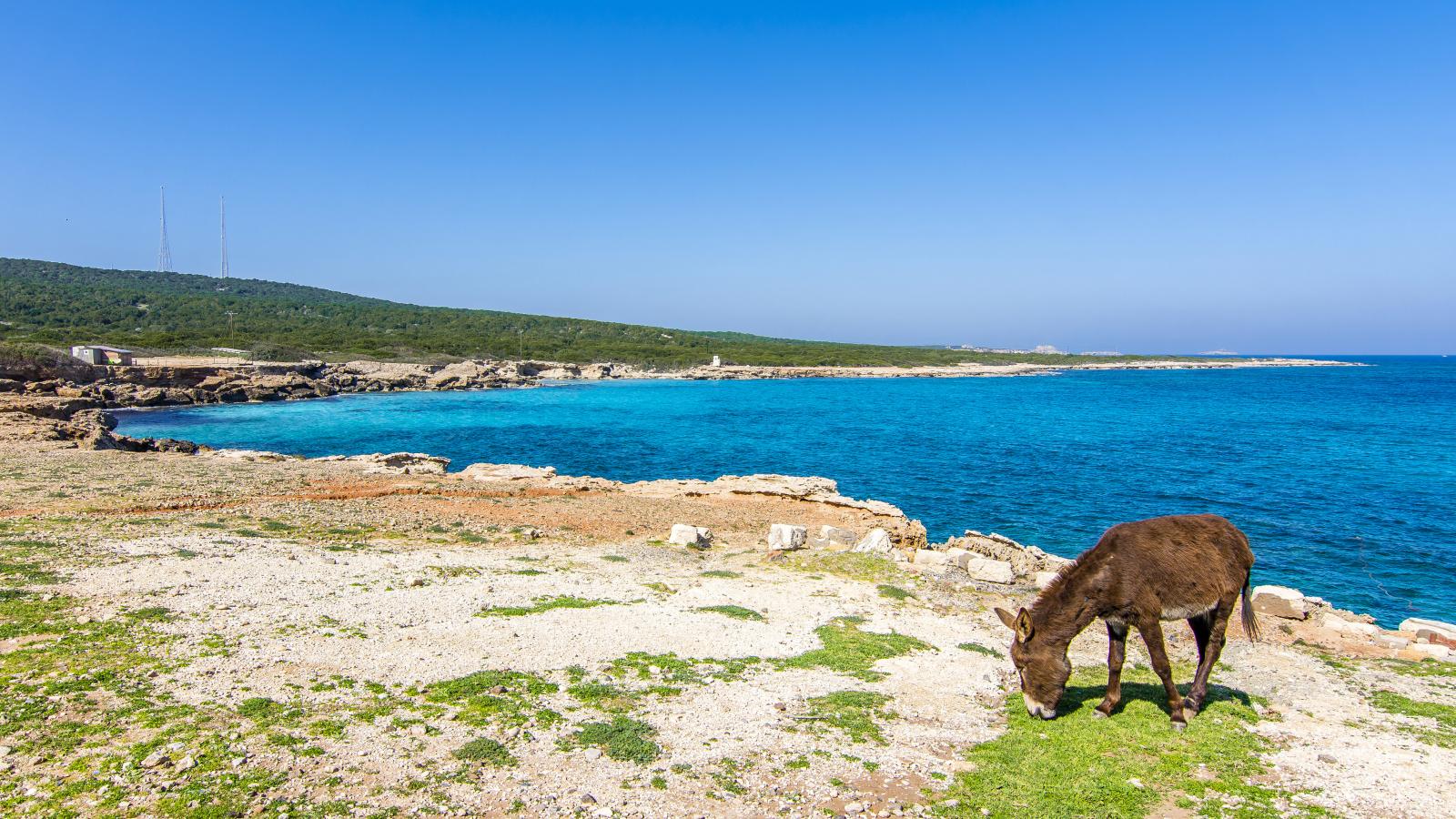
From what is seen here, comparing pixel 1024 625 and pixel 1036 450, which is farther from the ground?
pixel 1024 625

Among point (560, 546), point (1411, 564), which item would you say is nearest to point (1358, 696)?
point (560, 546)

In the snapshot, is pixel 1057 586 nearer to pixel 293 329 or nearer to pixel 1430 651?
pixel 1430 651

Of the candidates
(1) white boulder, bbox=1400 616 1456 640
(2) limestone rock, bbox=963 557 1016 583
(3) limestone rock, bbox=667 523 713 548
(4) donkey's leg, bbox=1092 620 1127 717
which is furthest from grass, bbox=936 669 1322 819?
(3) limestone rock, bbox=667 523 713 548

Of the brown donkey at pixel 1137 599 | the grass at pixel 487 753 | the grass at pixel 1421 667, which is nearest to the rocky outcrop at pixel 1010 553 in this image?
the grass at pixel 1421 667

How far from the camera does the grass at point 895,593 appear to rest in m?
14.6

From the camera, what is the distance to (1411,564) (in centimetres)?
2211

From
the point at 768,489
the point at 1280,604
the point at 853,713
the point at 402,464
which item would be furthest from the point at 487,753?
the point at 402,464

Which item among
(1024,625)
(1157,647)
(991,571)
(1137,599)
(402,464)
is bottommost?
(402,464)

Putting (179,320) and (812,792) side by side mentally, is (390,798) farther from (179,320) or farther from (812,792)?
(179,320)

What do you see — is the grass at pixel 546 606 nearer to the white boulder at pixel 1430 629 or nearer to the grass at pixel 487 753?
the grass at pixel 487 753

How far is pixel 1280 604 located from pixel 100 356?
93.8 m

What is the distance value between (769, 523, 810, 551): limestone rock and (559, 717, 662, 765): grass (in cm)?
1039

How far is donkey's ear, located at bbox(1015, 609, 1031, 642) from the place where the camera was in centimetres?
845

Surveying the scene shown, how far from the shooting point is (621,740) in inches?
312
